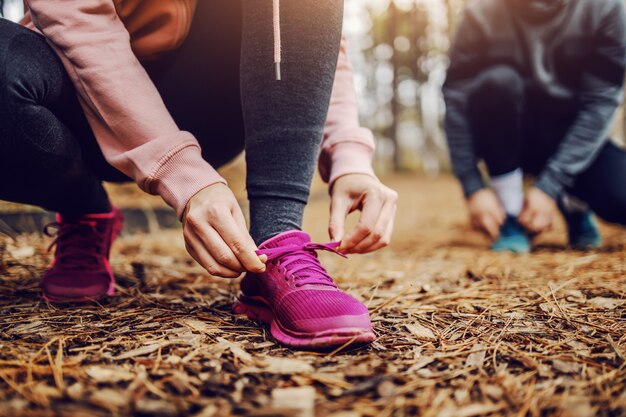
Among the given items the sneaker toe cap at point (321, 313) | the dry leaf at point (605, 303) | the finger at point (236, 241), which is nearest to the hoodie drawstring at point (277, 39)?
the finger at point (236, 241)

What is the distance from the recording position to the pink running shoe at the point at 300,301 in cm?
84

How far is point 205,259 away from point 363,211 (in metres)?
0.36

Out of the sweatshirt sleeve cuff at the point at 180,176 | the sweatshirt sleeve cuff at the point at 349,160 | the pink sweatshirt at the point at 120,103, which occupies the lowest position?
the sweatshirt sleeve cuff at the point at 349,160

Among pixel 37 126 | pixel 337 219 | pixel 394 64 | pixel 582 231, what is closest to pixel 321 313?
pixel 337 219

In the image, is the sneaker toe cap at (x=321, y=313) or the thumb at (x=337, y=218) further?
the thumb at (x=337, y=218)

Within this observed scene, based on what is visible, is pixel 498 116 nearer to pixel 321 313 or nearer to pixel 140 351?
pixel 321 313

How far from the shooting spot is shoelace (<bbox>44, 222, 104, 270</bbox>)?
1.23 meters

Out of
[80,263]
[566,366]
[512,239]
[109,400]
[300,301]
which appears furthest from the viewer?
[512,239]

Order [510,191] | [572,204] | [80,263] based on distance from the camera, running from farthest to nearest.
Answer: [572,204]
[510,191]
[80,263]

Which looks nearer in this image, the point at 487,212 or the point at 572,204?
the point at 487,212

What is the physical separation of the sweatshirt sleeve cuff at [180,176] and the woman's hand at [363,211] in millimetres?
289

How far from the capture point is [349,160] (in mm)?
1106

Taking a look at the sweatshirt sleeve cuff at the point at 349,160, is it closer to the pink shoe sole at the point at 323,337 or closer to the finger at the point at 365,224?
the finger at the point at 365,224

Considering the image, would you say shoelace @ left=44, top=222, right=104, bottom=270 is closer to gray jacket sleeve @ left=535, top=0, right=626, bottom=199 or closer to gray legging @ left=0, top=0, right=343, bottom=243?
gray legging @ left=0, top=0, right=343, bottom=243
